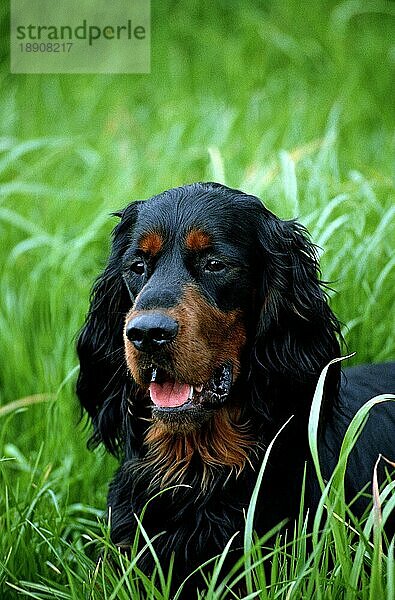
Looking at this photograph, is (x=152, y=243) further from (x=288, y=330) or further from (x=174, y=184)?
(x=174, y=184)

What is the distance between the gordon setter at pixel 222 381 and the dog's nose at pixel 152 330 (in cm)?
5

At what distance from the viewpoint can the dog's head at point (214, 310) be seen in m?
2.63

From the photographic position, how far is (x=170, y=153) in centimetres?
548

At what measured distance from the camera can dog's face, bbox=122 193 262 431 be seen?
2.60m

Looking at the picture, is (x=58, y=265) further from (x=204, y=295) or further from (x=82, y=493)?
(x=204, y=295)

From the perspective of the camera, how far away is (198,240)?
9.08 ft

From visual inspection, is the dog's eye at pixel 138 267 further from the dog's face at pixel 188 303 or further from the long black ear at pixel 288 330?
the long black ear at pixel 288 330

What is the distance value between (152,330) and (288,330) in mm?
542

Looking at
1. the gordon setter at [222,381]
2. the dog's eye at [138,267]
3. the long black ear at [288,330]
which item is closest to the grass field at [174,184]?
the gordon setter at [222,381]

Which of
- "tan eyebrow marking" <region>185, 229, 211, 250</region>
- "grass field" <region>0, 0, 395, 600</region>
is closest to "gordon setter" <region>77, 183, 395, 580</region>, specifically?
"tan eyebrow marking" <region>185, 229, 211, 250</region>

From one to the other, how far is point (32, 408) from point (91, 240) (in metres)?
0.98

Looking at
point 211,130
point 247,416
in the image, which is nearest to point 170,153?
point 211,130

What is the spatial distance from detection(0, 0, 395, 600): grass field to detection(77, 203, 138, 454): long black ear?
0.87ft

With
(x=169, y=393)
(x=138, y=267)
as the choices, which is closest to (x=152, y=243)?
(x=138, y=267)
